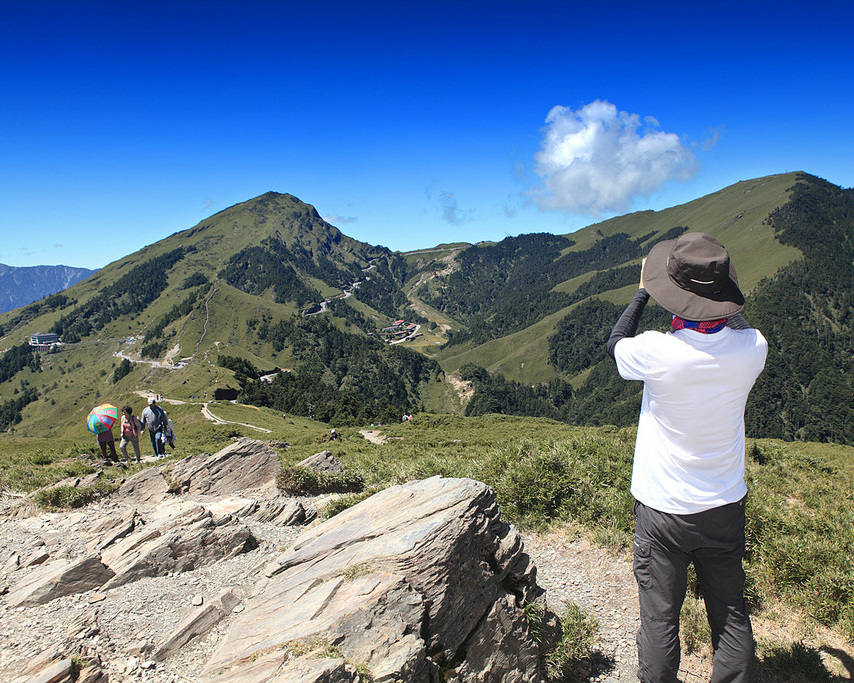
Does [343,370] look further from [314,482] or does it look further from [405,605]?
[405,605]

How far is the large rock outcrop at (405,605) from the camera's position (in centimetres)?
440

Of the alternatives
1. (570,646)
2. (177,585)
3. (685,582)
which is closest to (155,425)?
(177,585)

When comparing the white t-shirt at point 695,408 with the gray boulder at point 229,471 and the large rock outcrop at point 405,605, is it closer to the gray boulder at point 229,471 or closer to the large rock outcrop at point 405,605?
the large rock outcrop at point 405,605

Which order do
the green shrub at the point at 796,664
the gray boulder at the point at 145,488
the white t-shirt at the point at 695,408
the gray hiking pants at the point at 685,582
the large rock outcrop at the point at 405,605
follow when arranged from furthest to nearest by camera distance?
the gray boulder at the point at 145,488 < the green shrub at the point at 796,664 < the large rock outcrop at the point at 405,605 < the gray hiking pants at the point at 685,582 < the white t-shirt at the point at 695,408

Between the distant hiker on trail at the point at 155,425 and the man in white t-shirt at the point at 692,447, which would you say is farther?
the distant hiker on trail at the point at 155,425

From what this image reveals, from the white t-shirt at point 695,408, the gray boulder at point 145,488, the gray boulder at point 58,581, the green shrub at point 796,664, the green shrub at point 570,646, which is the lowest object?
the green shrub at point 796,664

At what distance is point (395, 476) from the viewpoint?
1285cm

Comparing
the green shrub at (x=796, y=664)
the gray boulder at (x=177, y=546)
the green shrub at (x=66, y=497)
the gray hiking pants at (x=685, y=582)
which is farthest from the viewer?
the green shrub at (x=66, y=497)

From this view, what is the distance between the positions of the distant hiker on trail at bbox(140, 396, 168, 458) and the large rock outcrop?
17.9 m

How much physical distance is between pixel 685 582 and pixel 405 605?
265 centimetres

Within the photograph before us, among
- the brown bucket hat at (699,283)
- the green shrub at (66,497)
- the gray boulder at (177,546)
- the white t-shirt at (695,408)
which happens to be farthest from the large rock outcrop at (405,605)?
the green shrub at (66,497)

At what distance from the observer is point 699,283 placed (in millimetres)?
3504

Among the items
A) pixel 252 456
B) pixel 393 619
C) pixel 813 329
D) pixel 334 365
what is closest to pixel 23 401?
pixel 334 365

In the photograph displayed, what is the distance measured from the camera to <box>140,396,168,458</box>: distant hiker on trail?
2075cm
